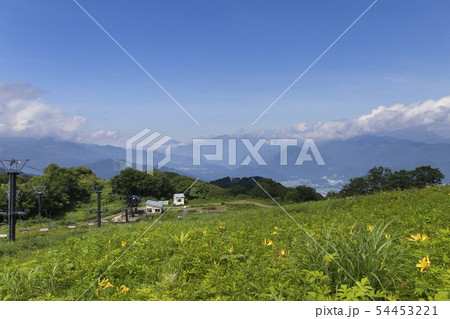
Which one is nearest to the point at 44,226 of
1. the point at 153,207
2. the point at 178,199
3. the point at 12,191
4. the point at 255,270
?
the point at 153,207

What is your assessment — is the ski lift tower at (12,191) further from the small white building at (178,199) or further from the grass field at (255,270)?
the grass field at (255,270)

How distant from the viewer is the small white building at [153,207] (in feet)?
110

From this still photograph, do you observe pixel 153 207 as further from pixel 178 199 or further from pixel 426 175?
pixel 426 175

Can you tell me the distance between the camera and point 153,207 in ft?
113

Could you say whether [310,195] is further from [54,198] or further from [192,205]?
[54,198]

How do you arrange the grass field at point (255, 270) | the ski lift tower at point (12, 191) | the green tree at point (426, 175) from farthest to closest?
the green tree at point (426, 175) → the ski lift tower at point (12, 191) → the grass field at point (255, 270)

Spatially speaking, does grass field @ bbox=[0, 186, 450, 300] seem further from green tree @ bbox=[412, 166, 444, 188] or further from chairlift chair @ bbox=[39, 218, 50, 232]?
green tree @ bbox=[412, 166, 444, 188]

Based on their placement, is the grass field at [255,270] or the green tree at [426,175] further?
the green tree at [426,175]

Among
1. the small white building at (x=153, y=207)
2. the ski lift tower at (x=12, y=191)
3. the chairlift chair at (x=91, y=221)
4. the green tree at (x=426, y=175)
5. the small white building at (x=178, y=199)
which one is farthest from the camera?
the green tree at (x=426, y=175)

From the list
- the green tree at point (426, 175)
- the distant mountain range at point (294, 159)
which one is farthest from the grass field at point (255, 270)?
the green tree at point (426, 175)

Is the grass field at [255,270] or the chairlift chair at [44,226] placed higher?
the grass field at [255,270]

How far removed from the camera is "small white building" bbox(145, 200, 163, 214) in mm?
33513

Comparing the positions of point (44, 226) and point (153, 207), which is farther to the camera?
point (44, 226)
